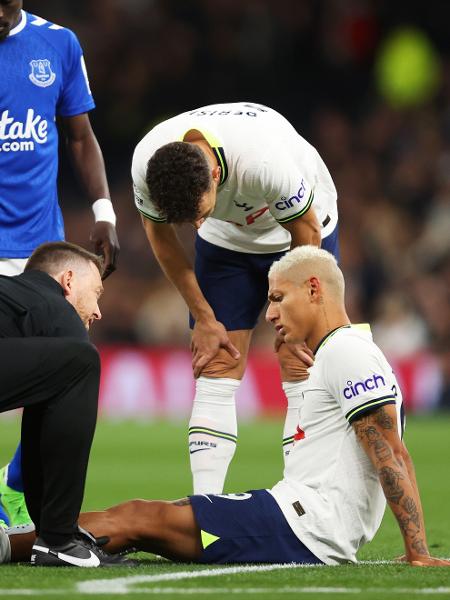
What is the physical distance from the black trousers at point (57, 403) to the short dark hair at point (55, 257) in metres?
0.40

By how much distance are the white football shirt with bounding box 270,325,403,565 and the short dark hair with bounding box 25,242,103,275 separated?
0.94 metres

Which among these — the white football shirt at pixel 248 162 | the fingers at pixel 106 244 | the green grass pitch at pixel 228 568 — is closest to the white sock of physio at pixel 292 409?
the green grass pitch at pixel 228 568

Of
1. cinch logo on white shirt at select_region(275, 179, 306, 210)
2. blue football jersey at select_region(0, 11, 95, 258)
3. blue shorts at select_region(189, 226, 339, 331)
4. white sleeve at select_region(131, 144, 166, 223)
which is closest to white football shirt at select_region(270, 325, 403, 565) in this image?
cinch logo on white shirt at select_region(275, 179, 306, 210)

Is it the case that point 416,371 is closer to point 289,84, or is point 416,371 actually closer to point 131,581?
point 289,84

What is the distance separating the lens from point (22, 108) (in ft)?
18.3

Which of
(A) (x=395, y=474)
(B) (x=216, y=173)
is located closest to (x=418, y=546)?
(A) (x=395, y=474)

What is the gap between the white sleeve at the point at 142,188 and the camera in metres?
5.44

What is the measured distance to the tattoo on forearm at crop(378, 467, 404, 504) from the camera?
4.42m

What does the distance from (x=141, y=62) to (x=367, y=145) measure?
11.7 feet

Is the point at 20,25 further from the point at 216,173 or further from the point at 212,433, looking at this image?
the point at 212,433

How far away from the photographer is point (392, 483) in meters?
4.42

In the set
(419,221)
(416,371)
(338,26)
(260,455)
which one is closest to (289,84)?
(338,26)

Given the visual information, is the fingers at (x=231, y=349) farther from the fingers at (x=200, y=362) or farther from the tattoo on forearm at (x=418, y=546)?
the tattoo on forearm at (x=418, y=546)

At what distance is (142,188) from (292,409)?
125 cm
